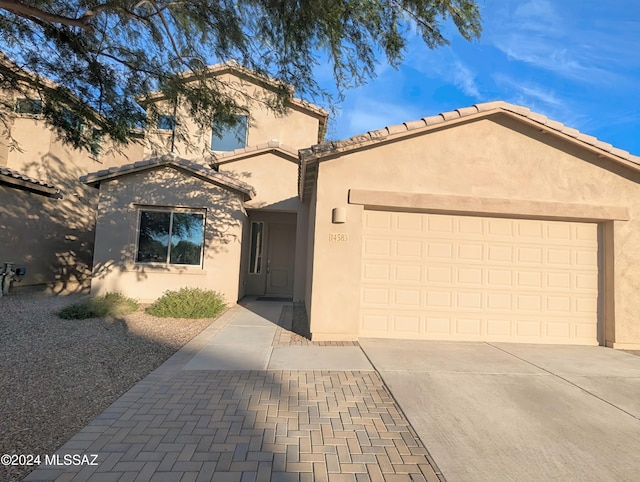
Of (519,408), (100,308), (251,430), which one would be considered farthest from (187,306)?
(519,408)

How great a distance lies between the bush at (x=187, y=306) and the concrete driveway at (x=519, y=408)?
14.8ft

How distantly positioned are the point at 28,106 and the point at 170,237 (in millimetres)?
4900

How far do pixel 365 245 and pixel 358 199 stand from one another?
92 cm

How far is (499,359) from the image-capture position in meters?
5.95

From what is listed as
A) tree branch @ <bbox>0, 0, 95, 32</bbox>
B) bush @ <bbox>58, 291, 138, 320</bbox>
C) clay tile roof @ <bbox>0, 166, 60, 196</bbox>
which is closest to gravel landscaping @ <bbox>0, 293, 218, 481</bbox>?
bush @ <bbox>58, 291, 138, 320</bbox>

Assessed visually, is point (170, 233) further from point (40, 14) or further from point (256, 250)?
point (40, 14)

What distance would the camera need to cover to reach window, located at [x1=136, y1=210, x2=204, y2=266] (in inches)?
425

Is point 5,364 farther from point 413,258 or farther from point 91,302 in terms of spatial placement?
point 413,258

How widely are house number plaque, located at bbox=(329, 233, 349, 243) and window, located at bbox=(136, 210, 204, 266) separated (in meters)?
5.42

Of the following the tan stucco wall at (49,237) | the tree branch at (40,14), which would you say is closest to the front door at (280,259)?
the tan stucco wall at (49,237)

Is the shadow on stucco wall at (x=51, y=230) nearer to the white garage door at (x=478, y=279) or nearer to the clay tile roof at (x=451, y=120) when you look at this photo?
the clay tile roof at (x=451, y=120)

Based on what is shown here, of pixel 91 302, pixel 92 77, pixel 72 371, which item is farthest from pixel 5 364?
pixel 92 77

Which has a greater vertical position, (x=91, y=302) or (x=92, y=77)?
(x=92, y=77)

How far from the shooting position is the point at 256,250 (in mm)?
13352
